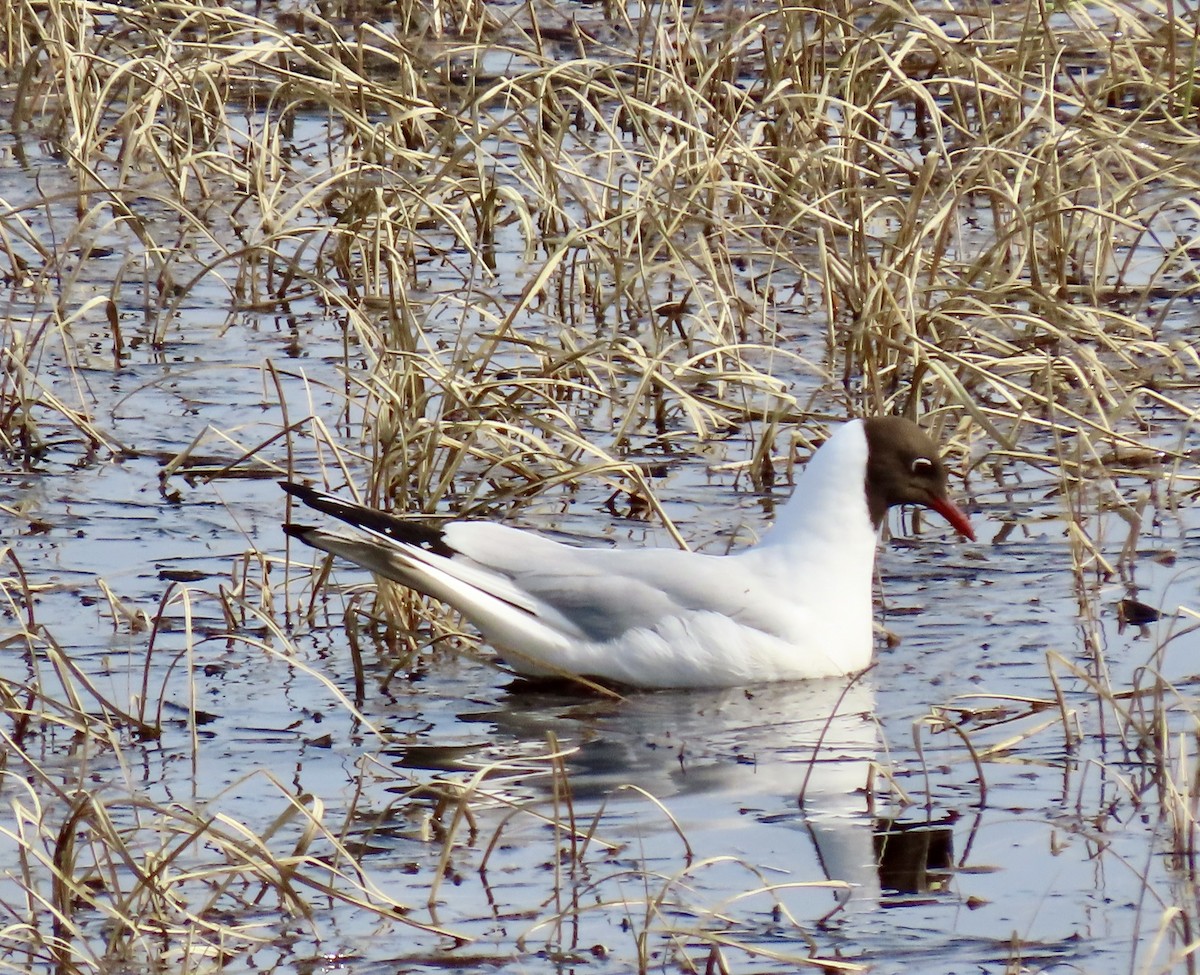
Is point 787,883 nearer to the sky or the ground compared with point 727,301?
nearer to the ground

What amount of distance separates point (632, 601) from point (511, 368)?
1631 millimetres

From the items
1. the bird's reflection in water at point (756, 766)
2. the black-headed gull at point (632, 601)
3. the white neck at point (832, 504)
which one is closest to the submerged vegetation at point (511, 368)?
the bird's reflection in water at point (756, 766)

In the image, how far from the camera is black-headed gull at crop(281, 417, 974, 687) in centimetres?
639

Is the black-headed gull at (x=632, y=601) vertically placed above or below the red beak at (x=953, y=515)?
below

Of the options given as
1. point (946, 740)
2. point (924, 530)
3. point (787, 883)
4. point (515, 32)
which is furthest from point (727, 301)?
point (515, 32)

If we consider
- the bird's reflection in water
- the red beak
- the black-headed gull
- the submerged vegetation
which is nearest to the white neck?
the black-headed gull

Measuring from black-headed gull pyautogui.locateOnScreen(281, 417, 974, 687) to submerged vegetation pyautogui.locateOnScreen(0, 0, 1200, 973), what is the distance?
27 cm

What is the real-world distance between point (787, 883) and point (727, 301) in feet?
12.7

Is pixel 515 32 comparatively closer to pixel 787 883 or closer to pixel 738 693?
pixel 738 693

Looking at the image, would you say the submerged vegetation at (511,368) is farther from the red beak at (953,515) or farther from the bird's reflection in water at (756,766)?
the red beak at (953,515)

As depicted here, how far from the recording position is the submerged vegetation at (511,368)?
16.0 feet

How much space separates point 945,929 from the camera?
470 centimetres

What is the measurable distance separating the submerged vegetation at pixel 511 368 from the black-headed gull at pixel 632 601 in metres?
0.27

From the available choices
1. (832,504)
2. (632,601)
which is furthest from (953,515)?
(632,601)
